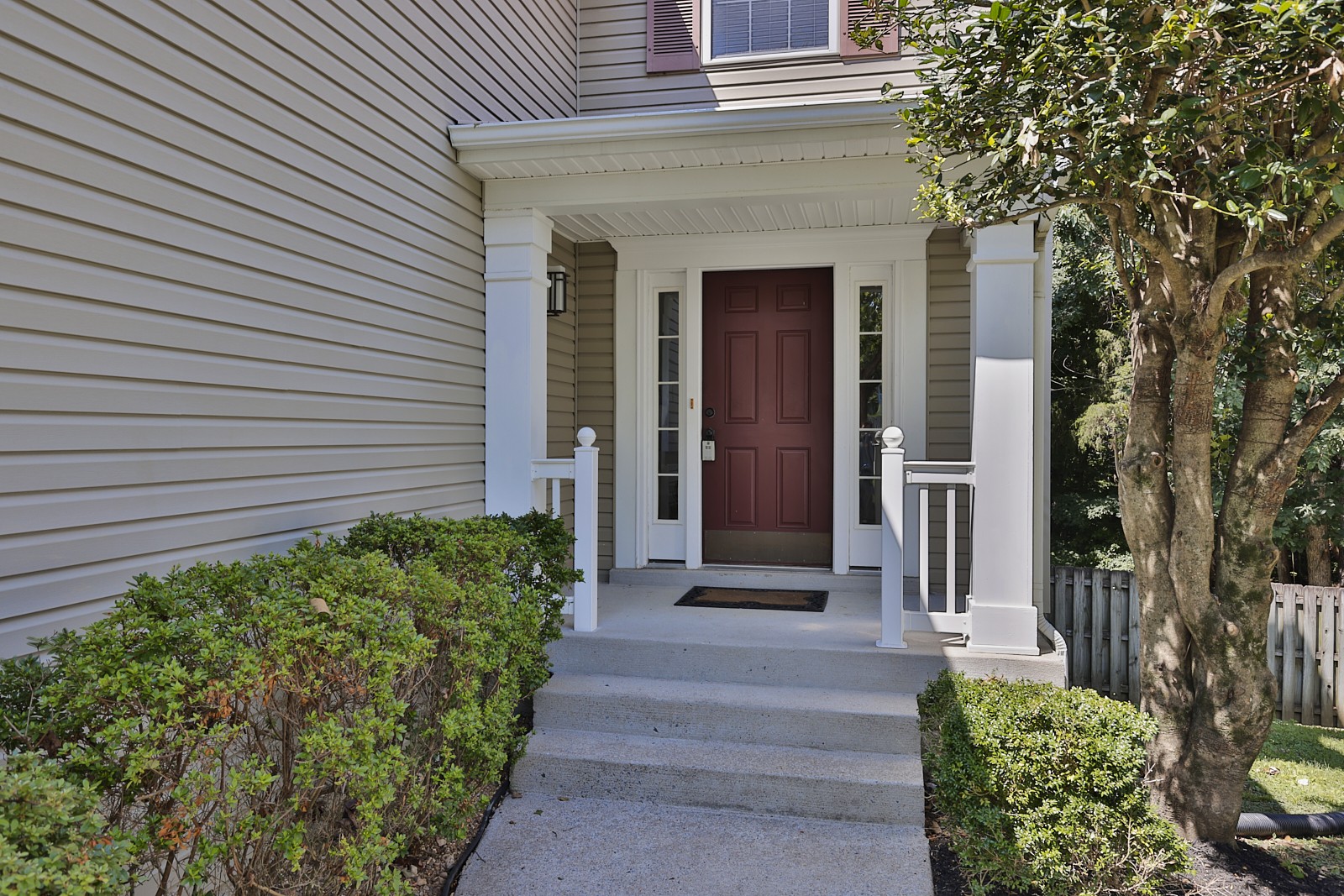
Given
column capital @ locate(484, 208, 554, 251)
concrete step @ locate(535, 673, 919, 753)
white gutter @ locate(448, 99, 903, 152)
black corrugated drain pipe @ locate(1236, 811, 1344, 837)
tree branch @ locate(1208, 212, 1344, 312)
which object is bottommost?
black corrugated drain pipe @ locate(1236, 811, 1344, 837)

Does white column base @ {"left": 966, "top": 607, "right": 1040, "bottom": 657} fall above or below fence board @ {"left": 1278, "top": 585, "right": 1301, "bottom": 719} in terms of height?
above

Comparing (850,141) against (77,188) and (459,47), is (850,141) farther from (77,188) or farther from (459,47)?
(77,188)

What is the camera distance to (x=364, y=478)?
11.7 ft

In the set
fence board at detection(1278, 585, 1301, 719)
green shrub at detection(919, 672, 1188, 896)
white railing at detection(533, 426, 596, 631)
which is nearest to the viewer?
green shrub at detection(919, 672, 1188, 896)

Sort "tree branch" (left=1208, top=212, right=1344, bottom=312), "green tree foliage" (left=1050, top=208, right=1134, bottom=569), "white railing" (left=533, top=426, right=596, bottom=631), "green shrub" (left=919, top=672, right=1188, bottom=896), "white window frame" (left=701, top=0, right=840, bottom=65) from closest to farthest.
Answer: "green shrub" (left=919, top=672, right=1188, bottom=896)
"tree branch" (left=1208, top=212, right=1344, bottom=312)
"white railing" (left=533, top=426, right=596, bottom=631)
"white window frame" (left=701, top=0, right=840, bottom=65)
"green tree foliage" (left=1050, top=208, right=1134, bottom=569)

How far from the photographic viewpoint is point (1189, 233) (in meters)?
3.17

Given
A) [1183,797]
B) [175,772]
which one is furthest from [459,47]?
[1183,797]

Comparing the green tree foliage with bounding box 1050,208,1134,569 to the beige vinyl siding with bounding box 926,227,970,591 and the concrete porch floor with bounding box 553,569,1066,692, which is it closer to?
the beige vinyl siding with bounding box 926,227,970,591

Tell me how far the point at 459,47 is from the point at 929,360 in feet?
10.6

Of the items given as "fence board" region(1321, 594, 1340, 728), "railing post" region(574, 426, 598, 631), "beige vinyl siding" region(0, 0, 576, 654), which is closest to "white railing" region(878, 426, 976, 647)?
"railing post" region(574, 426, 598, 631)

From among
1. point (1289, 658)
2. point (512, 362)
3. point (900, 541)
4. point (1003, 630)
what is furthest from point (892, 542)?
point (1289, 658)

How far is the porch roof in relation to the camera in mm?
4031

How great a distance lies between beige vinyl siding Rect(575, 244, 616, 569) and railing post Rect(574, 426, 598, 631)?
5.05 feet

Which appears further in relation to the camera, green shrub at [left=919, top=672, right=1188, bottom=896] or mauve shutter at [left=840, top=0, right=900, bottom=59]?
mauve shutter at [left=840, top=0, right=900, bottom=59]
